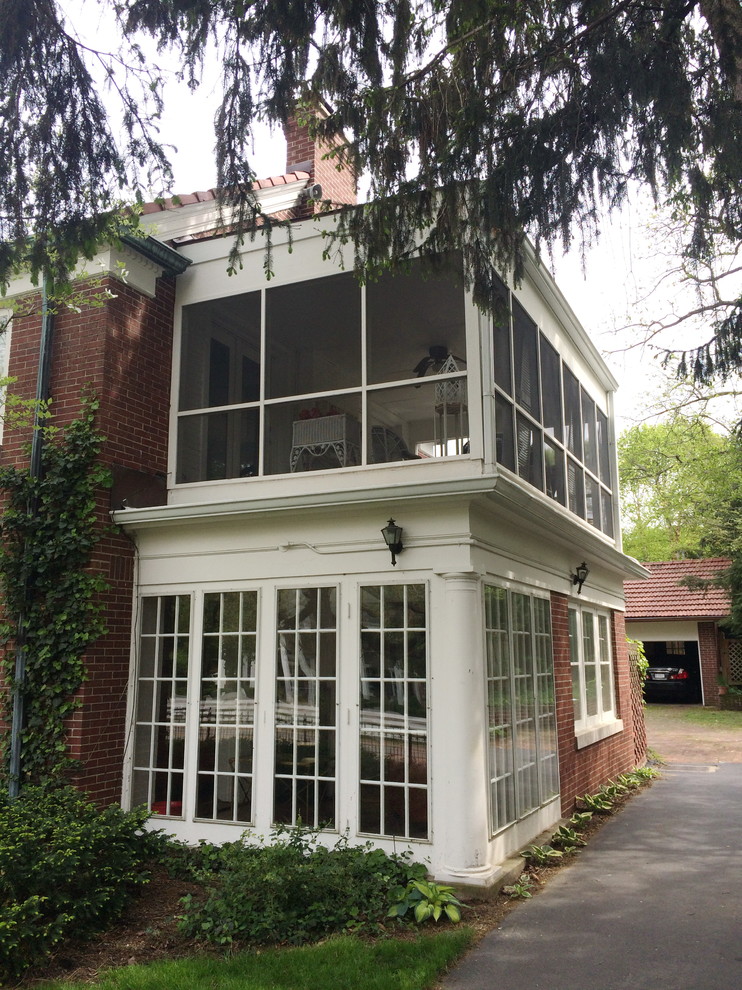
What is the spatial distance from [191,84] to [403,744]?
499cm

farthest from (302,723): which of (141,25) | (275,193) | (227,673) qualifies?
(275,193)

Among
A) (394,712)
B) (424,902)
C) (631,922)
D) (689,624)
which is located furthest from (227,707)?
(689,624)

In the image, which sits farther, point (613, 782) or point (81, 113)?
point (613, 782)

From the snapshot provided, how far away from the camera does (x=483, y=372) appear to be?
22.8 ft

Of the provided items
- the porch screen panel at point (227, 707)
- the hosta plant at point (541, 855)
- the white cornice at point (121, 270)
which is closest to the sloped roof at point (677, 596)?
the hosta plant at point (541, 855)

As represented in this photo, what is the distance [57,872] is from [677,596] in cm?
2101

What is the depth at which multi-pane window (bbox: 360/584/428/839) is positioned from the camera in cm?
639

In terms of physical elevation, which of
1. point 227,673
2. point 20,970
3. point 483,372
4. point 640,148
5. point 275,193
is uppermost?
point 275,193

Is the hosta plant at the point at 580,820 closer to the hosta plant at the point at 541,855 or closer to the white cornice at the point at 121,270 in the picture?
the hosta plant at the point at 541,855

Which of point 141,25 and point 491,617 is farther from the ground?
point 141,25

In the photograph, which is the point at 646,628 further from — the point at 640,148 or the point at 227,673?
the point at 640,148

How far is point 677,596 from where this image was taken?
23375 mm

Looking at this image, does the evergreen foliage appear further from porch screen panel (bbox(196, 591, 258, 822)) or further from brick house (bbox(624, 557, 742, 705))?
brick house (bbox(624, 557, 742, 705))

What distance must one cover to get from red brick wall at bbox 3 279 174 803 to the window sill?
5.06 metres
